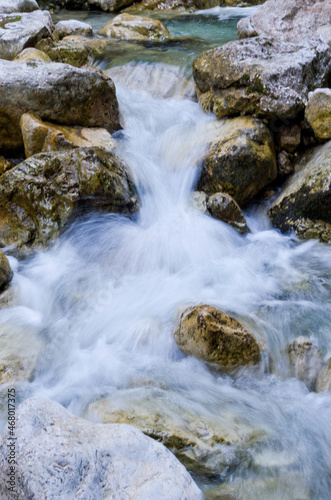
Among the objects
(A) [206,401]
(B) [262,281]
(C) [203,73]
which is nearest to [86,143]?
(C) [203,73]

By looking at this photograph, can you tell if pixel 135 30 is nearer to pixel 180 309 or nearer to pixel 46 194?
pixel 46 194

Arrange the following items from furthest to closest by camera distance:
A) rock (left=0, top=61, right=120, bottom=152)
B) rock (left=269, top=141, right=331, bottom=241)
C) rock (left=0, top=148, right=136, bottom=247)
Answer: rock (left=0, top=61, right=120, bottom=152), rock (left=269, top=141, right=331, bottom=241), rock (left=0, top=148, right=136, bottom=247)

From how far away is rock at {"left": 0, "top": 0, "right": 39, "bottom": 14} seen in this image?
10.7 m

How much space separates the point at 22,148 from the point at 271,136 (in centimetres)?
392

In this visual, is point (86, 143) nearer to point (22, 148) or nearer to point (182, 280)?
point (22, 148)

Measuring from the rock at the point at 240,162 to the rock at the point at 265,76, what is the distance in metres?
0.37

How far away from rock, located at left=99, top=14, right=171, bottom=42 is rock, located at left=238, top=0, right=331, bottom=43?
3.01 metres

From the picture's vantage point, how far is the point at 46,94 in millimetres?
6090

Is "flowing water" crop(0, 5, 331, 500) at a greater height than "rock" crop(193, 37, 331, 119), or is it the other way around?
"rock" crop(193, 37, 331, 119)

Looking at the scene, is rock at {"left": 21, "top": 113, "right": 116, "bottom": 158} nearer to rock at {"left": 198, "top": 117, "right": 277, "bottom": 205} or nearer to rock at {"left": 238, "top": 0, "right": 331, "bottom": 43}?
rock at {"left": 198, "top": 117, "right": 277, "bottom": 205}

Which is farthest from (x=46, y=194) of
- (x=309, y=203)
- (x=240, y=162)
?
(x=309, y=203)

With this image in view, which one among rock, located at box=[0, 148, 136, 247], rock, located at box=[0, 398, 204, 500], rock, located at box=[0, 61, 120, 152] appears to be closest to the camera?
rock, located at box=[0, 398, 204, 500]

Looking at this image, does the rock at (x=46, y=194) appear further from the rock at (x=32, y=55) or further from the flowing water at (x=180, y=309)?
the rock at (x=32, y=55)

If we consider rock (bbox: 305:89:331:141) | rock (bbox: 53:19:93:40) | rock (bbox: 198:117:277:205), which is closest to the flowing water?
rock (bbox: 198:117:277:205)
